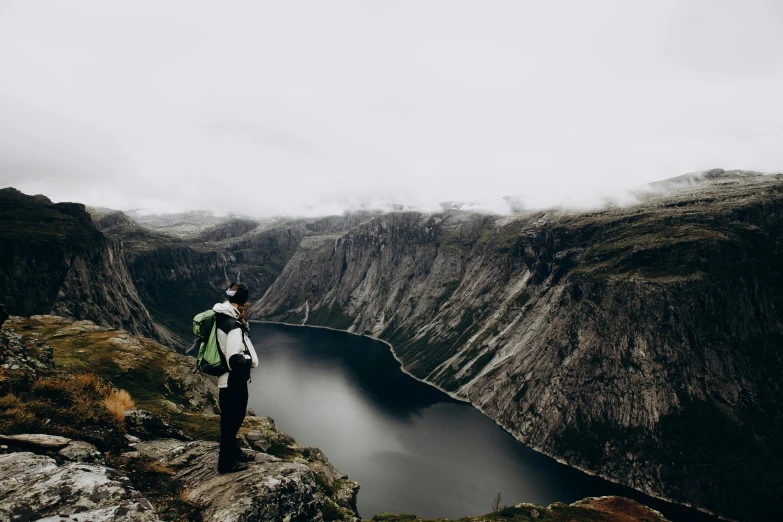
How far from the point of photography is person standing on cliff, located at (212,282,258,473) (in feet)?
37.6

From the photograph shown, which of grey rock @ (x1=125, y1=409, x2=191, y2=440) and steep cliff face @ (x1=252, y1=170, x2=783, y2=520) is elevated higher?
grey rock @ (x1=125, y1=409, x2=191, y2=440)

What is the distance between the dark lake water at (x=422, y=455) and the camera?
10662cm

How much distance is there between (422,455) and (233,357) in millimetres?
136967

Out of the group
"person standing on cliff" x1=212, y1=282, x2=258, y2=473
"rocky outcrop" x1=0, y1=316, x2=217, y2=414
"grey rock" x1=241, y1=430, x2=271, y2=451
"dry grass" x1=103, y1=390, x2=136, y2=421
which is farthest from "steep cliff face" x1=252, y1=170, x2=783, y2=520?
"person standing on cliff" x1=212, y1=282, x2=258, y2=473

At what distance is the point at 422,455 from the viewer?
13088cm

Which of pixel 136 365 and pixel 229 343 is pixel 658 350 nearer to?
pixel 136 365

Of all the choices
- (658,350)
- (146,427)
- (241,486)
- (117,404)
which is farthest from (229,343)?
(658,350)

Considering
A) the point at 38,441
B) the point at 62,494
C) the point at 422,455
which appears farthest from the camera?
the point at 422,455

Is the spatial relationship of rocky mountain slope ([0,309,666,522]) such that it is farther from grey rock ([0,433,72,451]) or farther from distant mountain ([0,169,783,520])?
distant mountain ([0,169,783,520])

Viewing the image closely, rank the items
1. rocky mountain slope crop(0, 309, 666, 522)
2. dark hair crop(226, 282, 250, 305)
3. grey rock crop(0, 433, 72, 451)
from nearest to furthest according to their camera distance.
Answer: rocky mountain slope crop(0, 309, 666, 522) < grey rock crop(0, 433, 72, 451) < dark hair crop(226, 282, 250, 305)

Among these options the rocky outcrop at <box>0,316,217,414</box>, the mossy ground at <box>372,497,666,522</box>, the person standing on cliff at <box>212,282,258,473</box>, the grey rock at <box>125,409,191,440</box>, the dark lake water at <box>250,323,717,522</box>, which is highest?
the person standing on cliff at <box>212,282,258,473</box>

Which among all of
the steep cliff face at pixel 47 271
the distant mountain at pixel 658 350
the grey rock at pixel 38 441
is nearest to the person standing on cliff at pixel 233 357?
the grey rock at pixel 38 441

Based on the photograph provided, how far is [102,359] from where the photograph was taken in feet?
161

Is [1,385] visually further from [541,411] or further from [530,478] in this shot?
[541,411]
